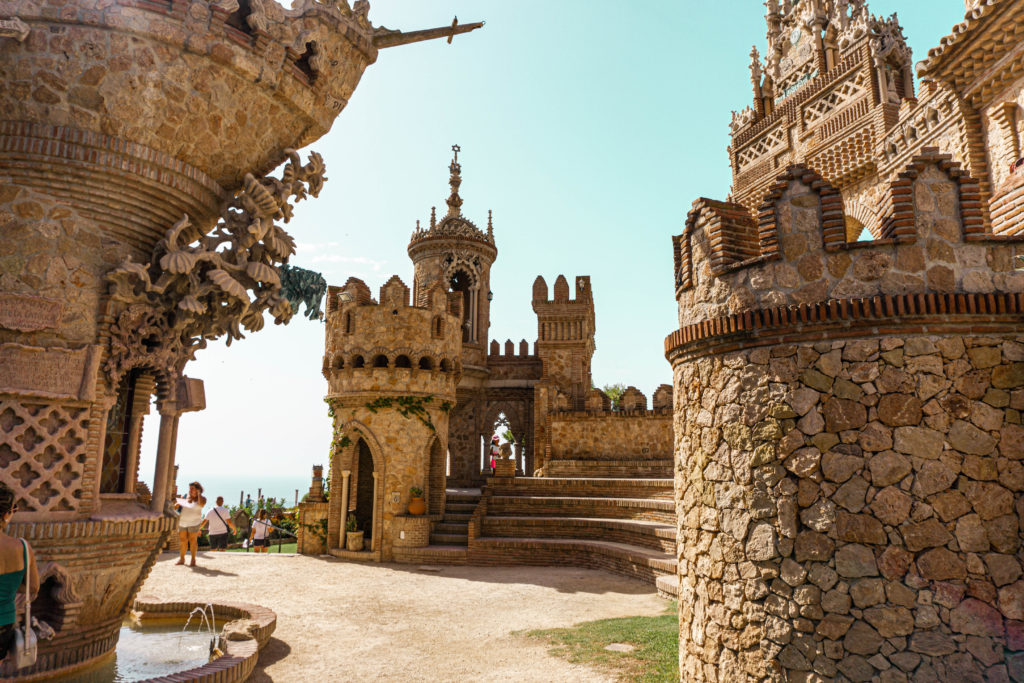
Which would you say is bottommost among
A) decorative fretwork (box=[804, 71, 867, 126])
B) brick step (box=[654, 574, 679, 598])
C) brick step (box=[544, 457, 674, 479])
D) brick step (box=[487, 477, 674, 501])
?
brick step (box=[654, 574, 679, 598])

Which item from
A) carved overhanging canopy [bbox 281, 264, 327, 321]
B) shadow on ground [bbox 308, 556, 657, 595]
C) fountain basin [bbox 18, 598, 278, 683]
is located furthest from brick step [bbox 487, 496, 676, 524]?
carved overhanging canopy [bbox 281, 264, 327, 321]

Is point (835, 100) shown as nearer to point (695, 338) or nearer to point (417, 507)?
point (417, 507)

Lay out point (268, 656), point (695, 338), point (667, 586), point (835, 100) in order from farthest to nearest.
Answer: point (835, 100) → point (667, 586) → point (268, 656) → point (695, 338)

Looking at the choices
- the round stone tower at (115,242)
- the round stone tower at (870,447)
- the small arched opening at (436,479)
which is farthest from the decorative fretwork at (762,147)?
the round stone tower at (870,447)

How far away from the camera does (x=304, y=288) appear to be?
943 centimetres

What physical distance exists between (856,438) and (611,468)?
16.5 meters

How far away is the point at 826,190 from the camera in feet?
17.2

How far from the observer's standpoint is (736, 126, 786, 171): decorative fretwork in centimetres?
2522

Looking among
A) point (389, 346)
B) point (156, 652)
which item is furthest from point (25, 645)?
point (389, 346)

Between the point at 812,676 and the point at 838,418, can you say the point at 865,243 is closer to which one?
the point at 838,418

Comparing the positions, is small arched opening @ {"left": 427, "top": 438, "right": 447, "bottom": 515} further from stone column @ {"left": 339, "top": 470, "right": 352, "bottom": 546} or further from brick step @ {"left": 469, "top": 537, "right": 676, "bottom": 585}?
stone column @ {"left": 339, "top": 470, "right": 352, "bottom": 546}

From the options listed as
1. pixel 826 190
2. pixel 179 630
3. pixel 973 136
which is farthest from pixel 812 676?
pixel 973 136

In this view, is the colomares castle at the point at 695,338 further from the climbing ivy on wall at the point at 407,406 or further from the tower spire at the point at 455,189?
the tower spire at the point at 455,189

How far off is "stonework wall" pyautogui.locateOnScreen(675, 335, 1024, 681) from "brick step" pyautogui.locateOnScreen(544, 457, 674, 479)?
15.1 m
